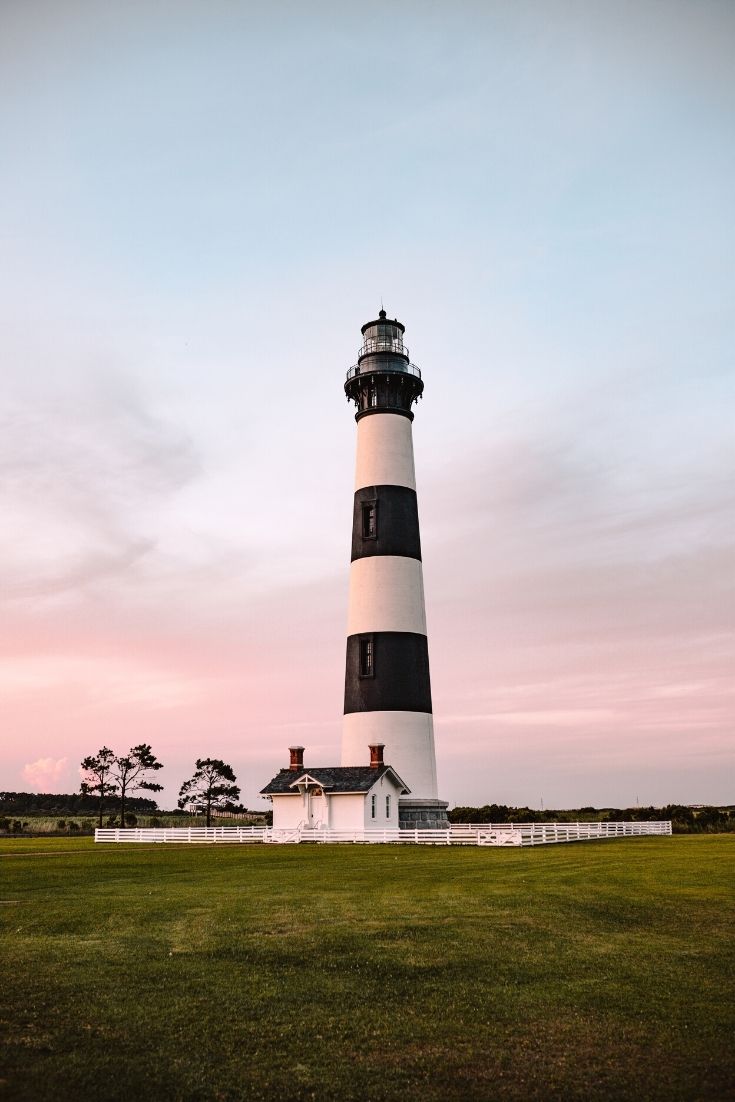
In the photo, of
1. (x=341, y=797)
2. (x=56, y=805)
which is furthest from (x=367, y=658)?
(x=56, y=805)

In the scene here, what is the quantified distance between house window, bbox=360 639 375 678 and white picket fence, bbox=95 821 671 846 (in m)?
6.81

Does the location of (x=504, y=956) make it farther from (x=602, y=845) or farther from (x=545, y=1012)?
(x=602, y=845)

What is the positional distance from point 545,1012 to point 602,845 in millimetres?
29762

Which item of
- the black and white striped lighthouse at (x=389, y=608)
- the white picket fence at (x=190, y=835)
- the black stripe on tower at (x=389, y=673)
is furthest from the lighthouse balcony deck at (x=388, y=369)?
the white picket fence at (x=190, y=835)

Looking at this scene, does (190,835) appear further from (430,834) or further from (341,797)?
(430,834)

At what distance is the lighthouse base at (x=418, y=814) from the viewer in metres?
42.9

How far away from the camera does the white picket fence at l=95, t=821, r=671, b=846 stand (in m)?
39.2

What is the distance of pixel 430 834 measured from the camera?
39250 mm

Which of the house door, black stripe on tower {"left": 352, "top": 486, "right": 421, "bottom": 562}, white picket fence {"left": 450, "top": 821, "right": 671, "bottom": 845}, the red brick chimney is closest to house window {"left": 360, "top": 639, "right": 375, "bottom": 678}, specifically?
the red brick chimney

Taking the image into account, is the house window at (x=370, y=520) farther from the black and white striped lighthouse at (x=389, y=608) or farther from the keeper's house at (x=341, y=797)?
the keeper's house at (x=341, y=797)

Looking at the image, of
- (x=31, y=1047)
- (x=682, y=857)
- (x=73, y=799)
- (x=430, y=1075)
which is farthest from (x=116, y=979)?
(x=73, y=799)

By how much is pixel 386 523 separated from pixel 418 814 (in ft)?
43.9

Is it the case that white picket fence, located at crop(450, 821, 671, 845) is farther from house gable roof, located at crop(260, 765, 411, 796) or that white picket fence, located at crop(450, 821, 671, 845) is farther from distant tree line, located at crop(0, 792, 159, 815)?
distant tree line, located at crop(0, 792, 159, 815)

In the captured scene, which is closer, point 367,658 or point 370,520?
point 367,658
